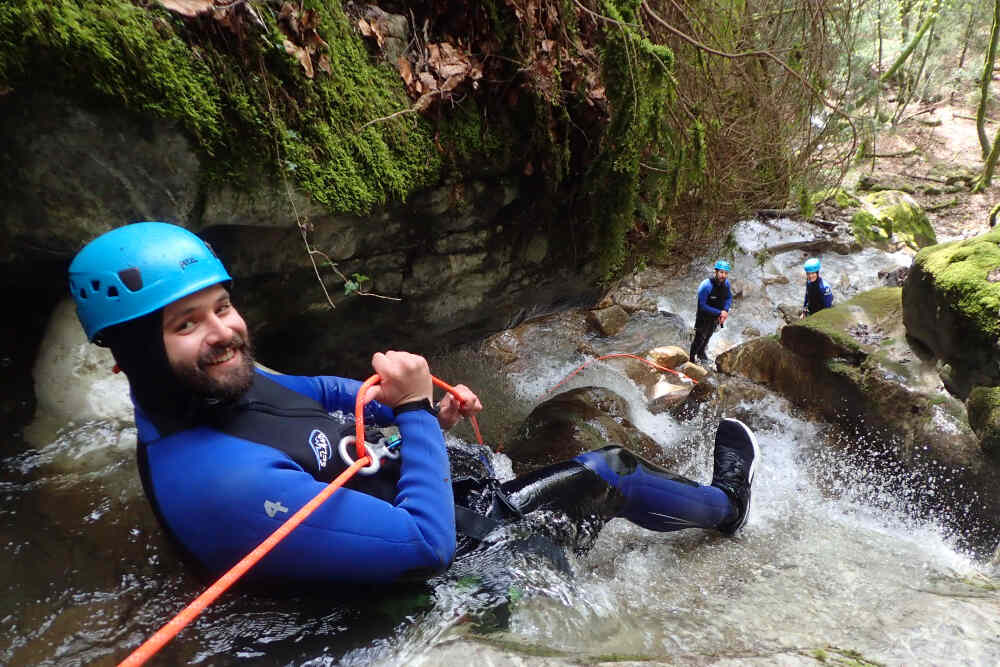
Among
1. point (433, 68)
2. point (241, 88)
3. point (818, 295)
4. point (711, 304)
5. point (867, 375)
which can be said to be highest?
point (433, 68)

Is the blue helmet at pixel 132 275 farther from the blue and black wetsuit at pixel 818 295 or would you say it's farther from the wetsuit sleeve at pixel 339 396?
the blue and black wetsuit at pixel 818 295

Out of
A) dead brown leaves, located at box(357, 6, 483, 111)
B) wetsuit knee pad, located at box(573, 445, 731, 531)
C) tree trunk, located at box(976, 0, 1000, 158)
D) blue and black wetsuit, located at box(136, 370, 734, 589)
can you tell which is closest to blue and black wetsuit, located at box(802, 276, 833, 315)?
wetsuit knee pad, located at box(573, 445, 731, 531)

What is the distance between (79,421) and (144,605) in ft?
3.64

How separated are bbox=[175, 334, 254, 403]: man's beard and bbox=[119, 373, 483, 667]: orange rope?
374 mm

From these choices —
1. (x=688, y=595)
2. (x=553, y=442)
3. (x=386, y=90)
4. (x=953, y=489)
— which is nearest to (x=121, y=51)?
(x=386, y=90)

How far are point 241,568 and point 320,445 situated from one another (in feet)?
1.87

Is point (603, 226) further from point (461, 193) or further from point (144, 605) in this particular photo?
point (144, 605)

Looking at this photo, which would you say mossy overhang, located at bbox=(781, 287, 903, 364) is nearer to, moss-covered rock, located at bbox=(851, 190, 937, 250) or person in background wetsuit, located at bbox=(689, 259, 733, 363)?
person in background wetsuit, located at bbox=(689, 259, 733, 363)

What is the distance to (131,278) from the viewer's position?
1.51 metres

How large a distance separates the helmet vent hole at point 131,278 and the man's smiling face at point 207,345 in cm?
10

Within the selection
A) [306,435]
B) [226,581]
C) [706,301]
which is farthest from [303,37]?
[706,301]

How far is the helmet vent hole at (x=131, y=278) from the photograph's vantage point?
151 cm

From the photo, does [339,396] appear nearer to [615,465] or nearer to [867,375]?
[615,465]

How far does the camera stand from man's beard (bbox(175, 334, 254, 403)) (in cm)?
155
